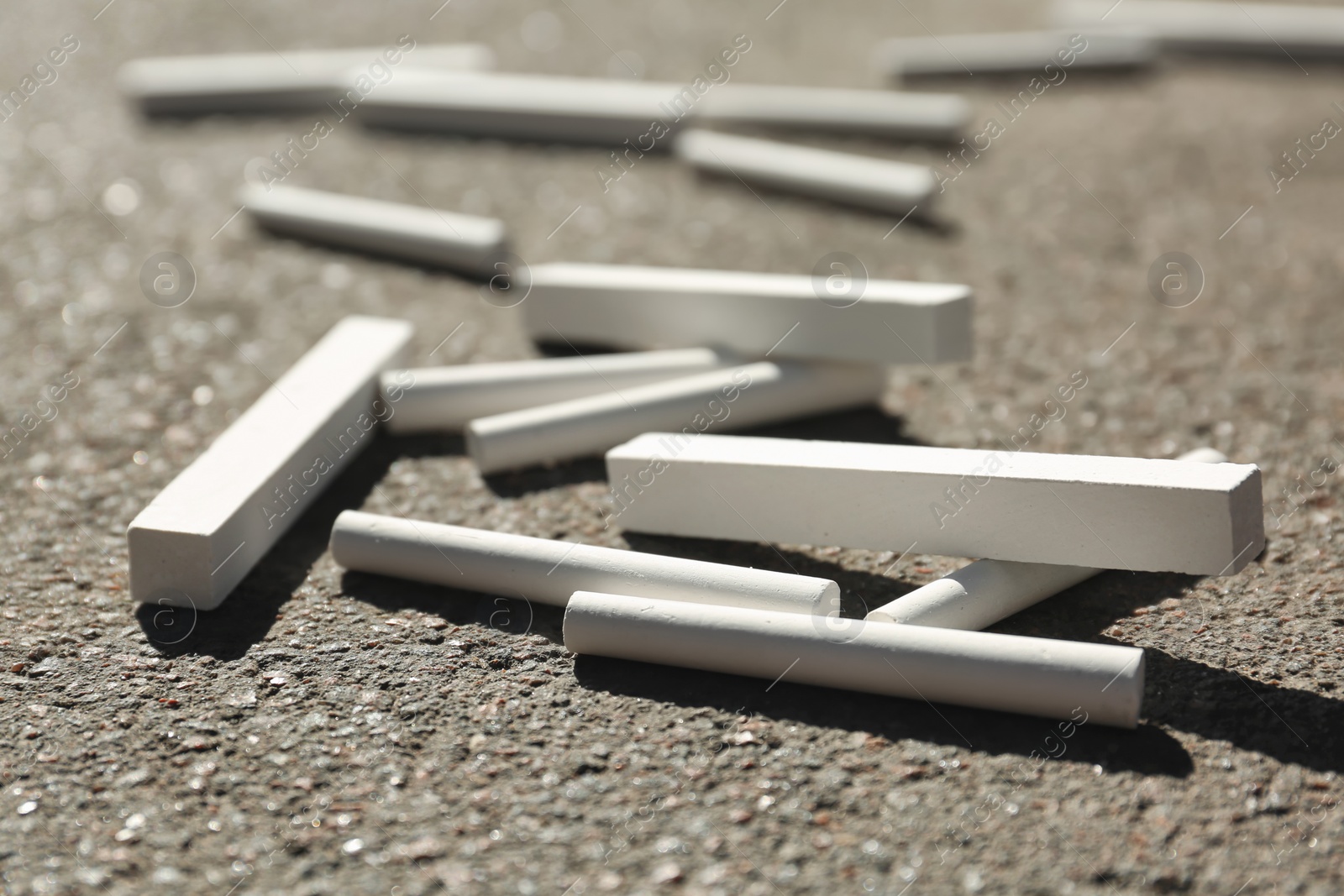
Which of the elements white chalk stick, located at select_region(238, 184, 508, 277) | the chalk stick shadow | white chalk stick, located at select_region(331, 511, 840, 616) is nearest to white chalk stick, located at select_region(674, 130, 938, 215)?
white chalk stick, located at select_region(238, 184, 508, 277)

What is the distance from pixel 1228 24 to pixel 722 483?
26.1 ft

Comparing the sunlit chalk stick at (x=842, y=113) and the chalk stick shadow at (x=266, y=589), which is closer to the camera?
the chalk stick shadow at (x=266, y=589)

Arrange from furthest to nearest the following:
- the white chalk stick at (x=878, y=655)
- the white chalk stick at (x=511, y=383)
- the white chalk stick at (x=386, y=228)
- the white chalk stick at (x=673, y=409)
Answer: the white chalk stick at (x=386, y=228) → the white chalk stick at (x=511, y=383) → the white chalk stick at (x=673, y=409) → the white chalk stick at (x=878, y=655)

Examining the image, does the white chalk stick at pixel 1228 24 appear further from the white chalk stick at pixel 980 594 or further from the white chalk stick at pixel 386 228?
the white chalk stick at pixel 980 594

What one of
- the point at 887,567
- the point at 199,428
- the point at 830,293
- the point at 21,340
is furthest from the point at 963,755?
the point at 21,340

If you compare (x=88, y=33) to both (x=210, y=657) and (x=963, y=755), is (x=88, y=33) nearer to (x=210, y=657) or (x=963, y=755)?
(x=210, y=657)

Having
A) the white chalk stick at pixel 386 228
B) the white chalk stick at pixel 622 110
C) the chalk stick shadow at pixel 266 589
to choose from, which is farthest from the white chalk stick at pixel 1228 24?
the chalk stick shadow at pixel 266 589

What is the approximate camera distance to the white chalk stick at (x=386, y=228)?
20.7ft

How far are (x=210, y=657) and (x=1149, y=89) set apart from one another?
7931 millimetres

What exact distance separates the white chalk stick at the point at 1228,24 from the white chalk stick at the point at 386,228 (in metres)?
6.01

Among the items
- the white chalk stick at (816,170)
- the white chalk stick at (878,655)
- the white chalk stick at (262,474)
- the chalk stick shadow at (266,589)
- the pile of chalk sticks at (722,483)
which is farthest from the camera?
the white chalk stick at (816,170)

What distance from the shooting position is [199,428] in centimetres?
488

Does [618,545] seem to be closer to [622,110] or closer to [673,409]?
[673,409]

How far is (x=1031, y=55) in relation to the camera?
9.15 metres
